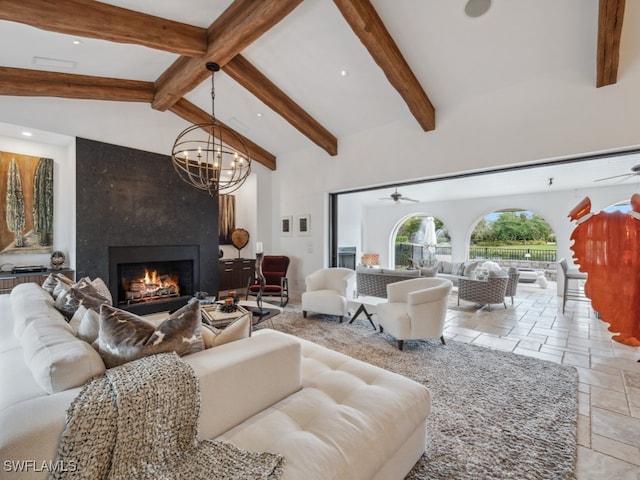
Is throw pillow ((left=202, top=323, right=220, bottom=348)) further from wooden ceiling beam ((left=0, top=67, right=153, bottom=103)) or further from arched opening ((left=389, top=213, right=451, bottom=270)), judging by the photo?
arched opening ((left=389, top=213, right=451, bottom=270))

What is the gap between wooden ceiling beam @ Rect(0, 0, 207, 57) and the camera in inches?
97.0

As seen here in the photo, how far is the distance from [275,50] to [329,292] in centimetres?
356

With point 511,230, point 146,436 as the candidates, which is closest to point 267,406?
point 146,436

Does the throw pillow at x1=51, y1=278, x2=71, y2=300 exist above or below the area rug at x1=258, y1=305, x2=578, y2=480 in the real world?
above

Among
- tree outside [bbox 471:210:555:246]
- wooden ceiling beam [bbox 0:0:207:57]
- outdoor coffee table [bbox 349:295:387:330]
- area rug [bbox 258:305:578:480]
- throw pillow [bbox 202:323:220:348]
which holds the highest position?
wooden ceiling beam [bbox 0:0:207:57]

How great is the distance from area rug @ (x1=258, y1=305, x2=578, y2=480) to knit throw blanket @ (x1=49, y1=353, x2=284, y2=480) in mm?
1136

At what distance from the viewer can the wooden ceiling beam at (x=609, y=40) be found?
96.3 inches

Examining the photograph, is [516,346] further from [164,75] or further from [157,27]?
[164,75]

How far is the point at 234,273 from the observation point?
20.9ft

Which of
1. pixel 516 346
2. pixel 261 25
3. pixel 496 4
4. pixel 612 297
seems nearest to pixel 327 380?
pixel 612 297

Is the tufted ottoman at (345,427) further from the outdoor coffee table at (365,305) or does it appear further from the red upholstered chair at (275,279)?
the red upholstered chair at (275,279)

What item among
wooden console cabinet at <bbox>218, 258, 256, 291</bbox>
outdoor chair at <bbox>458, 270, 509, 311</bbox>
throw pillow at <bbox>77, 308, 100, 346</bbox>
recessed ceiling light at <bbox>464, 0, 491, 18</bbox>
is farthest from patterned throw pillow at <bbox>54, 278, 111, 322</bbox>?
outdoor chair at <bbox>458, 270, 509, 311</bbox>

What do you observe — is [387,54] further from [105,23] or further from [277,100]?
[105,23]

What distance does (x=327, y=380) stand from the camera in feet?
5.88
